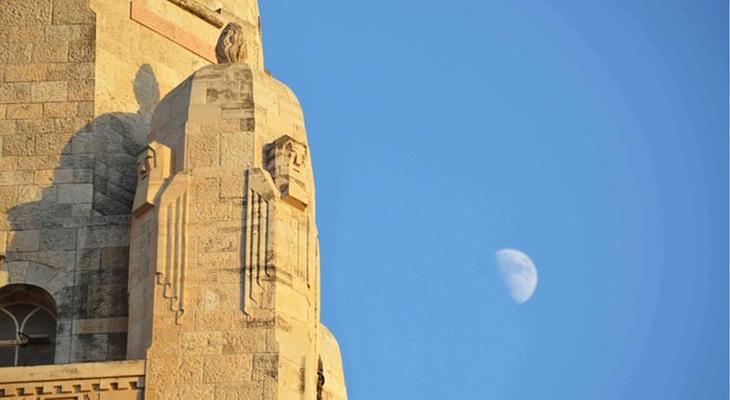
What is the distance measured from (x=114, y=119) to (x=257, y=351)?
5097 mm

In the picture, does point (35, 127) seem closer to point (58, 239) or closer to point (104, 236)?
point (58, 239)

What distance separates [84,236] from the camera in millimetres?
31078

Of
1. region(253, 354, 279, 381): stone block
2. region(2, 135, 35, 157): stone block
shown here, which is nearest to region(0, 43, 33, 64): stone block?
region(2, 135, 35, 157): stone block

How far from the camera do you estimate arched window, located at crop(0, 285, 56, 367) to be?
1207 inches

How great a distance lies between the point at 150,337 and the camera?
29.0 metres

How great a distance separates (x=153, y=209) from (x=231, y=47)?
3.10 metres

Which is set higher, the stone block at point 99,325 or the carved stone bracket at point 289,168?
the carved stone bracket at point 289,168

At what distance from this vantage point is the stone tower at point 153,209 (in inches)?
1133

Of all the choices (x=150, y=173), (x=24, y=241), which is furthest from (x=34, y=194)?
A: (x=150, y=173)

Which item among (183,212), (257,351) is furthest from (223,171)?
(257,351)

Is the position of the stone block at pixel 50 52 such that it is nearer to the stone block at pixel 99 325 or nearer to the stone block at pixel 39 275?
the stone block at pixel 39 275

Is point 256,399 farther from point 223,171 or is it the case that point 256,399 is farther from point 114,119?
point 114,119

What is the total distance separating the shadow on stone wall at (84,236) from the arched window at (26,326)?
0.25 meters

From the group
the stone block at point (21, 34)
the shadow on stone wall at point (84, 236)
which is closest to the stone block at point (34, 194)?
the shadow on stone wall at point (84, 236)
